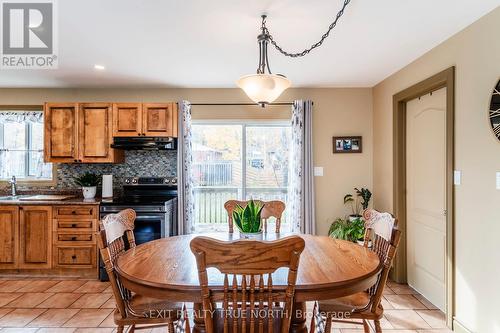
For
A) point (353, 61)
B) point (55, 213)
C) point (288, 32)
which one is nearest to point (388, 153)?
point (353, 61)

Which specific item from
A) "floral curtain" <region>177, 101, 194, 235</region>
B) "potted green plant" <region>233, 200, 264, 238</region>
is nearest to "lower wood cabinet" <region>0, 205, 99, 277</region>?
"floral curtain" <region>177, 101, 194, 235</region>

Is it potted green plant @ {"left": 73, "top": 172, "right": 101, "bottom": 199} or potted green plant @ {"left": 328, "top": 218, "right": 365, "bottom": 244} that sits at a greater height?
potted green plant @ {"left": 73, "top": 172, "right": 101, "bottom": 199}

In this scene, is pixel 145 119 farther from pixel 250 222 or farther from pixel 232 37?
pixel 250 222

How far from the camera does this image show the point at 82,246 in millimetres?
3629

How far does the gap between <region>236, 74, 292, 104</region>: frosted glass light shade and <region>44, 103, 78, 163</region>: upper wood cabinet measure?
2.94 m

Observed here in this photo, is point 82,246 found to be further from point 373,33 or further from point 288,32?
point 373,33

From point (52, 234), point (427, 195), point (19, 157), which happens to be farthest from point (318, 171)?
point (19, 157)

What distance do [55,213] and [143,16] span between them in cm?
269

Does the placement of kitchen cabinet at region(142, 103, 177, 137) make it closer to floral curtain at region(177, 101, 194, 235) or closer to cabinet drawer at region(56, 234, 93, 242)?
floral curtain at region(177, 101, 194, 235)

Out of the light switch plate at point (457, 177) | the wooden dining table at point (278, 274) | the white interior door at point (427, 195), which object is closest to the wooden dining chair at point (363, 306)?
the wooden dining table at point (278, 274)

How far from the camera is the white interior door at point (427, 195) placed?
112 inches

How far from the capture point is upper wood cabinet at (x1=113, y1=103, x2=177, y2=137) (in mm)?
3922

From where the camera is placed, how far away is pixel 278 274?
1.55 meters

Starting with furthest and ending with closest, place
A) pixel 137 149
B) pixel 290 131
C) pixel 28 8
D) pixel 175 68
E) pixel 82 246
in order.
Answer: pixel 290 131 < pixel 137 149 < pixel 82 246 < pixel 175 68 < pixel 28 8
